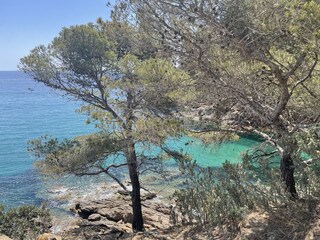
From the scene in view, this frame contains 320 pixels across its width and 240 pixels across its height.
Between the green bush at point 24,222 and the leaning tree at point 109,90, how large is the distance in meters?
1.62

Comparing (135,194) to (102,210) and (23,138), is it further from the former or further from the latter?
(23,138)

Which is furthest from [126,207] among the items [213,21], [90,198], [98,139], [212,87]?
[213,21]

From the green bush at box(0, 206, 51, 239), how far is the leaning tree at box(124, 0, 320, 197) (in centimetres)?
581

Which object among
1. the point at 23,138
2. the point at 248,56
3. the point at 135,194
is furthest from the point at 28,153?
the point at 248,56

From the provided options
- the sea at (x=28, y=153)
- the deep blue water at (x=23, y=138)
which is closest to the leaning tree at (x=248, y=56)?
the sea at (x=28, y=153)

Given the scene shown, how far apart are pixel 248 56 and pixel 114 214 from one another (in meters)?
9.33

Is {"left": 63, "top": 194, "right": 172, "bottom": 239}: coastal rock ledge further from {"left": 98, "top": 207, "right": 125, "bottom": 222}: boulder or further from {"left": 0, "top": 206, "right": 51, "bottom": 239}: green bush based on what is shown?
{"left": 0, "top": 206, "right": 51, "bottom": 239}: green bush

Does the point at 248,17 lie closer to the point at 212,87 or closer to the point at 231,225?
the point at 212,87

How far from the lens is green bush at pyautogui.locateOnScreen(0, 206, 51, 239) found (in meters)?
9.00

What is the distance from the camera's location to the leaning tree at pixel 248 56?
4.81 m

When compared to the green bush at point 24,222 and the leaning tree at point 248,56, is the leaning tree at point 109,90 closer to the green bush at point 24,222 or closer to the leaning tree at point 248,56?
the leaning tree at point 248,56

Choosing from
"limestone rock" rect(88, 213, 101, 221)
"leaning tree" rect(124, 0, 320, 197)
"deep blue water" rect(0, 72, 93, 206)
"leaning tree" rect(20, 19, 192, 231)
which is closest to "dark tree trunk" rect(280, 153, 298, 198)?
"leaning tree" rect(124, 0, 320, 197)

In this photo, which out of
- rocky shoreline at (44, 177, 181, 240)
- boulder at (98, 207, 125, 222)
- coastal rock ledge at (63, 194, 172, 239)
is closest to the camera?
coastal rock ledge at (63, 194, 172, 239)

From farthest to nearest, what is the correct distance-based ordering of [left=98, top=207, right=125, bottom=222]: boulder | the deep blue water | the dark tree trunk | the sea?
the deep blue water, the sea, [left=98, top=207, right=125, bottom=222]: boulder, the dark tree trunk
